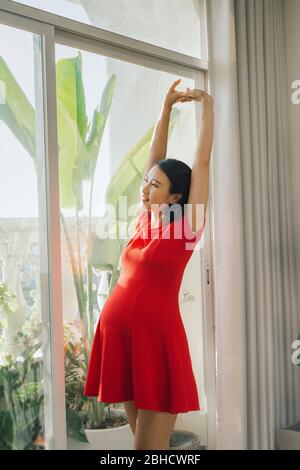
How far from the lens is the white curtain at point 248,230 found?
2828 mm

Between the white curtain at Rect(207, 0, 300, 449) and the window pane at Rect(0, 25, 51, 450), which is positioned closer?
the window pane at Rect(0, 25, 51, 450)

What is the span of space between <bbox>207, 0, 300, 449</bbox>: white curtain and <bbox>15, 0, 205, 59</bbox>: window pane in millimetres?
98

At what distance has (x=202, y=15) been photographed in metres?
2.97

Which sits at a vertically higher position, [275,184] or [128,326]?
[275,184]

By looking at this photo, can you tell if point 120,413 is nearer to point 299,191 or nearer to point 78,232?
point 78,232

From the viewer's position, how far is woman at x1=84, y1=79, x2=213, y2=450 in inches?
79.9

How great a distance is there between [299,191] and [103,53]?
1.31 meters

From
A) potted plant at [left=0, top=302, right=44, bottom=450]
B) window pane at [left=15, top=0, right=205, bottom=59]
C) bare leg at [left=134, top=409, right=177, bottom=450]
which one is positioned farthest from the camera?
window pane at [left=15, top=0, right=205, bottom=59]

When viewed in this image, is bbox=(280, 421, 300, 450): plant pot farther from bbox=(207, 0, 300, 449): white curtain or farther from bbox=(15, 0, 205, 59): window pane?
bbox=(15, 0, 205, 59): window pane

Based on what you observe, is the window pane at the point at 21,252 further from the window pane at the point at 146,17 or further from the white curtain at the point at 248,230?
the white curtain at the point at 248,230

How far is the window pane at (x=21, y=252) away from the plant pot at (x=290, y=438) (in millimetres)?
1257

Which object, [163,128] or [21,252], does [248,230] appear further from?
[21,252]

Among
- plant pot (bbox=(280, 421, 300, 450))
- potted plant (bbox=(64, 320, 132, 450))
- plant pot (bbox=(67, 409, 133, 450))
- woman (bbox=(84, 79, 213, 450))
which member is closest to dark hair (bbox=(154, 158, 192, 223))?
woman (bbox=(84, 79, 213, 450))
